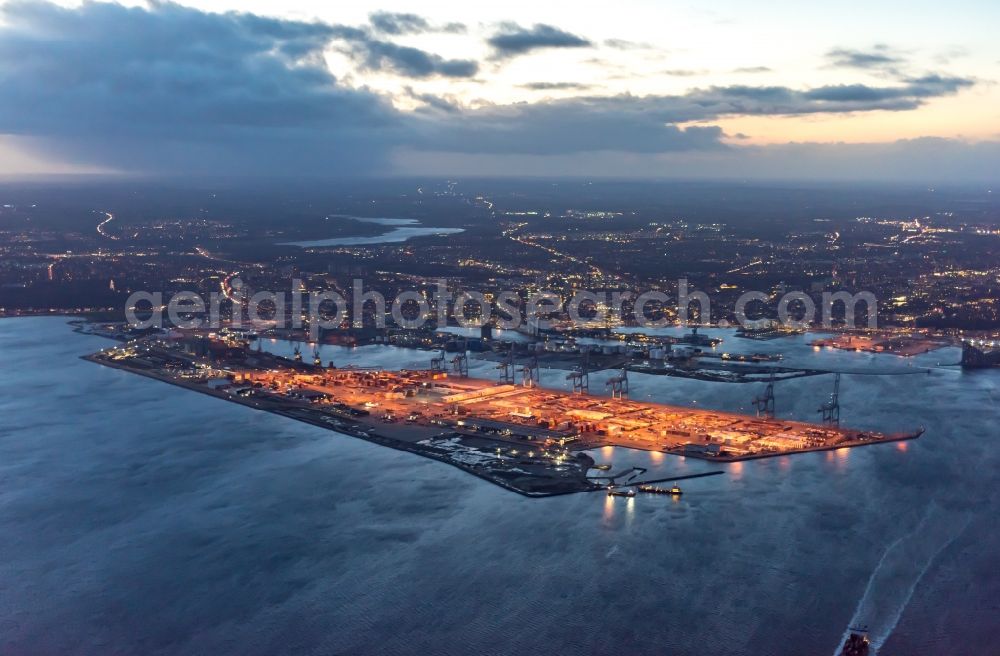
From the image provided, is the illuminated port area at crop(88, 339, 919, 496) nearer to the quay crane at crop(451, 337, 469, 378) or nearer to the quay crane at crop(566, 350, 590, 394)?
the quay crane at crop(566, 350, 590, 394)

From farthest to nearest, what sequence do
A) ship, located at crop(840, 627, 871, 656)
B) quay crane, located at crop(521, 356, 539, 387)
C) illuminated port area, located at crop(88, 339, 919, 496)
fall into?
quay crane, located at crop(521, 356, 539, 387), illuminated port area, located at crop(88, 339, 919, 496), ship, located at crop(840, 627, 871, 656)

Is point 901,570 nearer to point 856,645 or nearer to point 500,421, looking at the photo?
point 856,645

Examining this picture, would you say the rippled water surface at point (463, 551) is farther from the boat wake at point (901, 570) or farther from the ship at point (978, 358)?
the ship at point (978, 358)

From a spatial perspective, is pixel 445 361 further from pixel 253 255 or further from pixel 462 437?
pixel 253 255

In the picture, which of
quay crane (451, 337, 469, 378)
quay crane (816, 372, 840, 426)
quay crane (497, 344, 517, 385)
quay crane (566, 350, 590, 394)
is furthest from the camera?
quay crane (451, 337, 469, 378)

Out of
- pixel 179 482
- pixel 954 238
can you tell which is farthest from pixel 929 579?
pixel 954 238

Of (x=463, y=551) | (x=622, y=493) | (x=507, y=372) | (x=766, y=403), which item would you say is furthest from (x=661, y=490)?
(x=507, y=372)

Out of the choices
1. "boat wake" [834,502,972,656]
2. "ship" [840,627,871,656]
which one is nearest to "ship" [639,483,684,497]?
"boat wake" [834,502,972,656]
